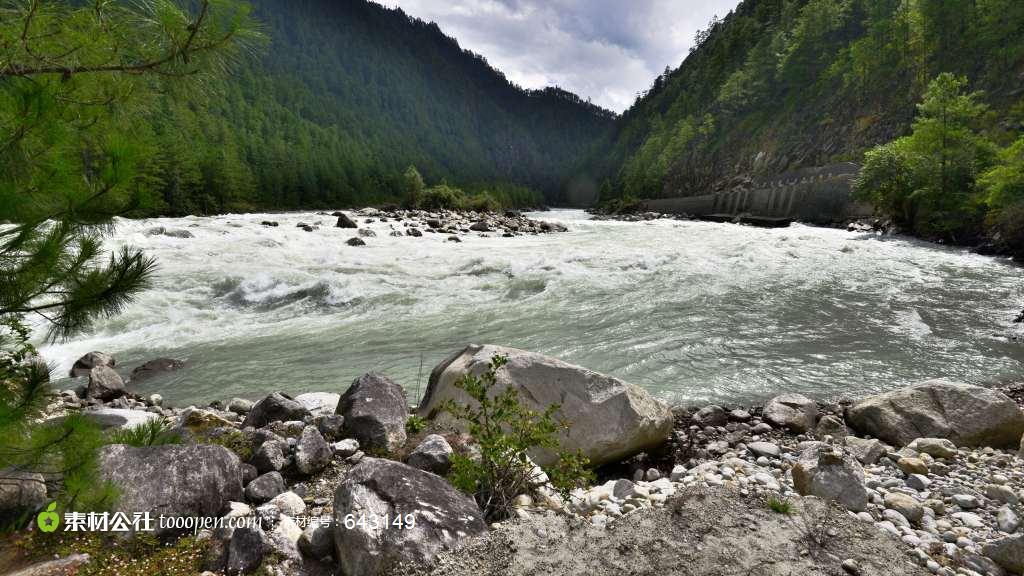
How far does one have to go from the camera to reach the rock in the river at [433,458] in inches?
140

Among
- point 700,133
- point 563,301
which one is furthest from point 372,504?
point 700,133

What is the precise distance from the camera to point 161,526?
2.68 metres

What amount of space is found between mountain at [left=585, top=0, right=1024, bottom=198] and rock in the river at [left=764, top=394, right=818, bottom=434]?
39.0m

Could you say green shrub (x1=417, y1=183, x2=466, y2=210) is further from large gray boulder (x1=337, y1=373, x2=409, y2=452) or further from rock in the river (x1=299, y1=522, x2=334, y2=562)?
rock in the river (x1=299, y1=522, x2=334, y2=562)

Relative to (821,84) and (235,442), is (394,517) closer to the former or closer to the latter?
(235,442)

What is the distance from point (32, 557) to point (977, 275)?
78.1 ft

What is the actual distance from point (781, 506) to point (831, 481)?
0.81 m

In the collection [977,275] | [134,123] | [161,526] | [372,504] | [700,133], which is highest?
[700,133]

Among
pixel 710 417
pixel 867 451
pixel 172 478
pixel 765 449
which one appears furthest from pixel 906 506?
pixel 172 478

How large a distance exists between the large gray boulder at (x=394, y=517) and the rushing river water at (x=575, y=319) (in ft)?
12.3

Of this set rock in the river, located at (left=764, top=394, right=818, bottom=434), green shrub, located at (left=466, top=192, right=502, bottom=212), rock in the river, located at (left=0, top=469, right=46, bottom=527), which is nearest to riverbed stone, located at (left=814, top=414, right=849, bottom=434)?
rock in the river, located at (left=764, top=394, right=818, bottom=434)

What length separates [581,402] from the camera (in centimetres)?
488

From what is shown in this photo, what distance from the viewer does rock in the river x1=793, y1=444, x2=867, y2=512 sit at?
3.25 m

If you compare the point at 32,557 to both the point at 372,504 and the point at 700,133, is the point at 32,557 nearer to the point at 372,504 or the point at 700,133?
the point at 372,504
